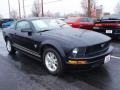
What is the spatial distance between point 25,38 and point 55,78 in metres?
1.77

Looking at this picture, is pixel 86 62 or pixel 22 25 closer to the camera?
pixel 86 62

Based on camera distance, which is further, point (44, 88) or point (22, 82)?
point (22, 82)

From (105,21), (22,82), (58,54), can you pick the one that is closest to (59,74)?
(58,54)

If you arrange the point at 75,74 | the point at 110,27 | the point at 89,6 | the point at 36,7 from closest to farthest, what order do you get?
the point at 75,74 < the point at 110,27 < the point at 89,6 < the point at 36,7

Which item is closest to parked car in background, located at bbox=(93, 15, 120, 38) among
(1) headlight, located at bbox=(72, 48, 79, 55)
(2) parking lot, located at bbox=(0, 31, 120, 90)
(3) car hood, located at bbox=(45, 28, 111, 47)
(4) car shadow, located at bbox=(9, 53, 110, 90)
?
(2) parking lot, located at bbox=(0, 31, 120, 90)

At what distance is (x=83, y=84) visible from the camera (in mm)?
4332

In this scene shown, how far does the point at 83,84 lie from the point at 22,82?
4.52ft

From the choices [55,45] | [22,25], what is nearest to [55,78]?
[55,45]

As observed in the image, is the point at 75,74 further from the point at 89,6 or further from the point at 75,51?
the point at 89,6

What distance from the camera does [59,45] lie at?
4680 mm

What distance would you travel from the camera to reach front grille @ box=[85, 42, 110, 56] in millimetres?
4562

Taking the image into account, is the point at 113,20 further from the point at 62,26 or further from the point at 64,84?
the point at 64,84

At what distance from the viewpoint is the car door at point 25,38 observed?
5.67m

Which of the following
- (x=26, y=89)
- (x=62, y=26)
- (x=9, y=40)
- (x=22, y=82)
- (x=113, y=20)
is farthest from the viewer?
(x=113, y=20)
